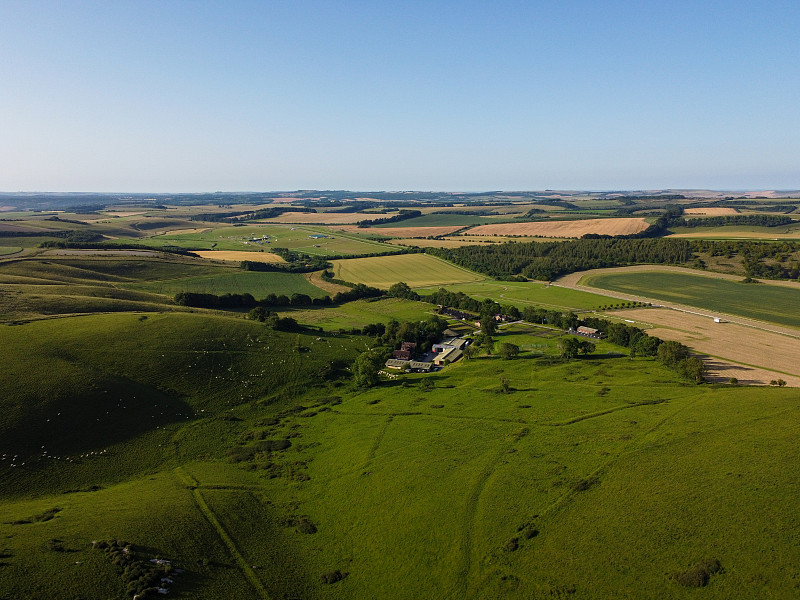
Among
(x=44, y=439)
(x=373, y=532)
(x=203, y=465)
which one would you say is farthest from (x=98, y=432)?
(x=373, y=532)

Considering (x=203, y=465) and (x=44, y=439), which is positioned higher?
(x=44, y=439)

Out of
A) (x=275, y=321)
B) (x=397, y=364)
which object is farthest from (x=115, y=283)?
(x=397, y=364)

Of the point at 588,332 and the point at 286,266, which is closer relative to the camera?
the point at 588,332

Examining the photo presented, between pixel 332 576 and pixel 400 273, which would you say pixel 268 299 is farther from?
pixel 332 576

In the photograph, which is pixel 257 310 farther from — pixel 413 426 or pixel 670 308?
pixel 670 308

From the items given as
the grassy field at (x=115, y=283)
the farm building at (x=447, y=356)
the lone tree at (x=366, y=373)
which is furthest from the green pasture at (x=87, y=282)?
the farm building at (x=447, y=356)

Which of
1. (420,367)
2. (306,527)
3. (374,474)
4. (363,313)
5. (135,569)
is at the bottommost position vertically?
(420,367)
